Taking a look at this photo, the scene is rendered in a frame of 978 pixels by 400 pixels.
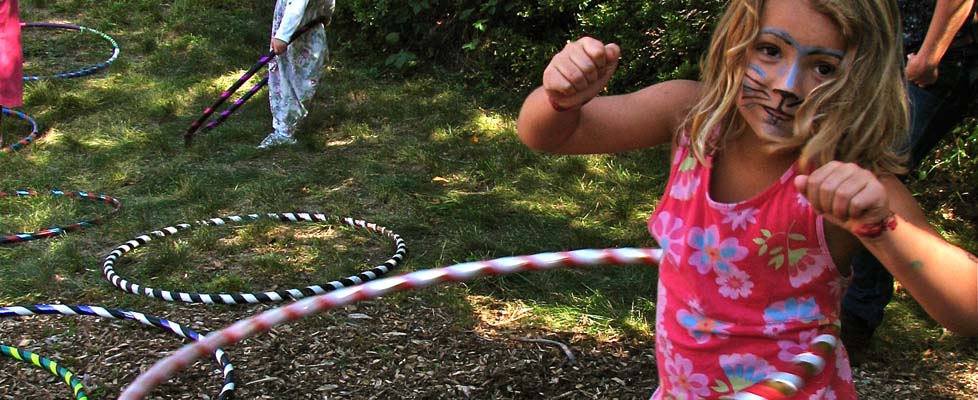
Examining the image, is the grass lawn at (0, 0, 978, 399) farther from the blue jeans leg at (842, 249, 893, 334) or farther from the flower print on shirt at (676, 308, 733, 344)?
the flower print on shirt at (676, 308, 733, 344)

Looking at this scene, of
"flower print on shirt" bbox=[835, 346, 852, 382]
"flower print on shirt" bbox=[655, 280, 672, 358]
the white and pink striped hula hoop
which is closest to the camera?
"flower print on shirt" bbox=[835, 346, 852, 382]

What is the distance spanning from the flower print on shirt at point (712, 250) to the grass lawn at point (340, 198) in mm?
2169

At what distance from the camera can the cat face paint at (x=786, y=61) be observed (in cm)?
192

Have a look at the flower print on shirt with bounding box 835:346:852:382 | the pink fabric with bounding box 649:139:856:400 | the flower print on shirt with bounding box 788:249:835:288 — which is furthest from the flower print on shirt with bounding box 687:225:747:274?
the flower print on shirt with bounding box 835:346:852:382

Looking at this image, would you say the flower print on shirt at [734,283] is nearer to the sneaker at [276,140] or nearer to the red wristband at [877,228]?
the red wristband at [877,228]

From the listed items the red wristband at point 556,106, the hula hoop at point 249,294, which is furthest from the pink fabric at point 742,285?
the hula hoop at point 249,294

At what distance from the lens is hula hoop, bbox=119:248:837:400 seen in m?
1.99

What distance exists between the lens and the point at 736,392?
2088mm

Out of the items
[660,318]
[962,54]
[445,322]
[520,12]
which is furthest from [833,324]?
[520,12]

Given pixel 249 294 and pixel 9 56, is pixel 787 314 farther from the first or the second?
pixel 9 56

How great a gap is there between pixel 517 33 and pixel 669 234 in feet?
20.3

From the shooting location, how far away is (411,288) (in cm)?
Result: 280

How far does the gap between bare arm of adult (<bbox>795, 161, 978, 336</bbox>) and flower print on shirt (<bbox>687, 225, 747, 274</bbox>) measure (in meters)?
0.35

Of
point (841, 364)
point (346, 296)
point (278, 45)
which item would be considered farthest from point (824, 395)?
point (278, 45)
